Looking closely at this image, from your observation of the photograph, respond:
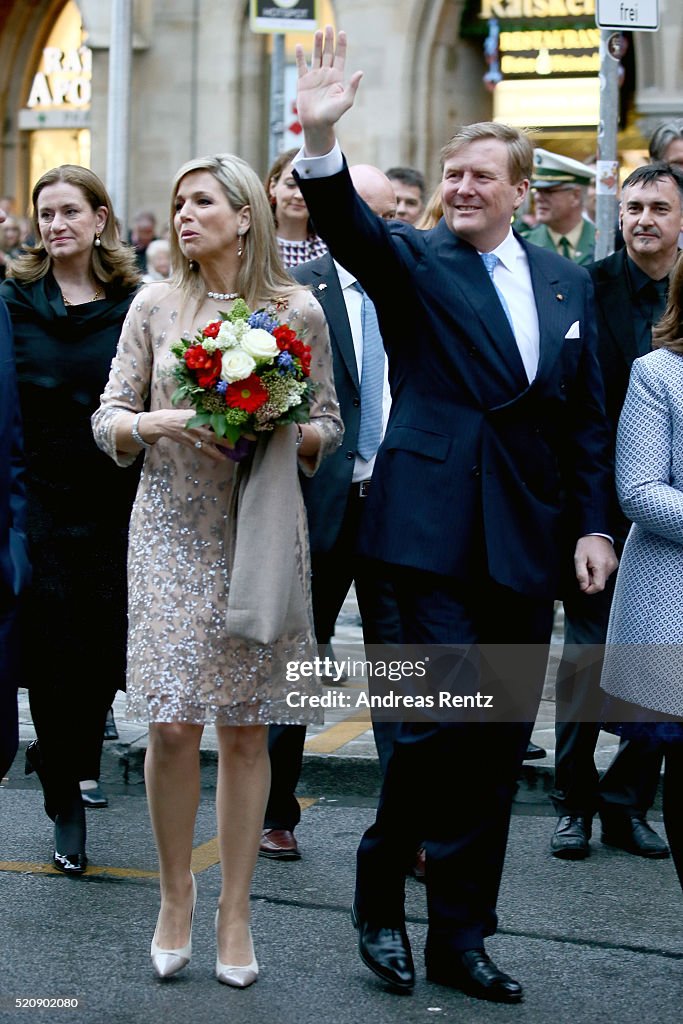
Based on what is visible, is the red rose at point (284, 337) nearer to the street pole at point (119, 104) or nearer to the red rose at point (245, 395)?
the red rose at point (245, 395)

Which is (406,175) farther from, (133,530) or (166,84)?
(166,84)

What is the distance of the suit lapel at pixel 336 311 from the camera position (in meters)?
5.85

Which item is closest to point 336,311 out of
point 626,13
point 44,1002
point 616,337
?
point 616,337

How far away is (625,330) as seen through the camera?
6203 mm

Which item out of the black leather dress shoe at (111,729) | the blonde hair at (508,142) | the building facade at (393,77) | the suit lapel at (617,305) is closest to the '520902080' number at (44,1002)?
the blonde hair at (508,142)

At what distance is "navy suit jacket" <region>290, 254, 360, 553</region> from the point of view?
5734 mm

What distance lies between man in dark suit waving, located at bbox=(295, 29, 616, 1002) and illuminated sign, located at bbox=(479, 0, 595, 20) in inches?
568

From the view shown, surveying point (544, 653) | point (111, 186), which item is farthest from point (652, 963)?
point (111, 186)

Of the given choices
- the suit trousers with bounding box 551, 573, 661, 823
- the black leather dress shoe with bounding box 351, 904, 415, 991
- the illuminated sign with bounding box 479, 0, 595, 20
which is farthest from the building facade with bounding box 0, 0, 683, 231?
the black leather dress shoe with bounding box 351, 904, 415, 991

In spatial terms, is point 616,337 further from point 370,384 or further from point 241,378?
point 241,378

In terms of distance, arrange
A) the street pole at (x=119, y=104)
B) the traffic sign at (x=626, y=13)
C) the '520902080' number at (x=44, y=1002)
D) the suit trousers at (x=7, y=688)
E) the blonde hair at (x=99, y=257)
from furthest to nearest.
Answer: the street pole at (x=119, y=104) → the traffic sign at (x=626, y=13) → the blonde hair at (x=99, y=257) → the '520902080' number at (x=44, y=1002) → the suit trousers at (x=7, y=688)

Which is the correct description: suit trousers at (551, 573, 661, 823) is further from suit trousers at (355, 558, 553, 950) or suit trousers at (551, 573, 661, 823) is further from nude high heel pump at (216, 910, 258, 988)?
nude high heel pump at (216, 910, 258, 988)

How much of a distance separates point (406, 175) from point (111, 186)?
9596mm

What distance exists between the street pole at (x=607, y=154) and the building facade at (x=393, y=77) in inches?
324
